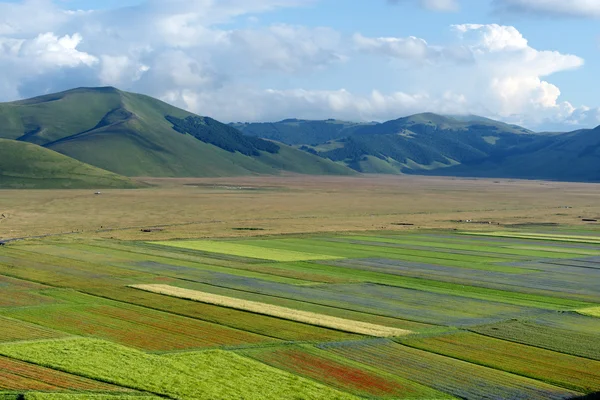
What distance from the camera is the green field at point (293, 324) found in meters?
40.3

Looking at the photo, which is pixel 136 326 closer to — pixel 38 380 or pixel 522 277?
pixel 38 380

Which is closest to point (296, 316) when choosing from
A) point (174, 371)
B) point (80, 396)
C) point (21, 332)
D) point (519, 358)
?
point (174, 371)

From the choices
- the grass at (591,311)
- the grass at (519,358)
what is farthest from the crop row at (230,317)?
the grass at (591,311)

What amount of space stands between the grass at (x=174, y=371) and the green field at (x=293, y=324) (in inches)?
4.1

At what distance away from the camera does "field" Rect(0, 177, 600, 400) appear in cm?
4059

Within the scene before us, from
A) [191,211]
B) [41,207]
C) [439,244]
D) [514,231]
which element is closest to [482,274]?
[439,244]

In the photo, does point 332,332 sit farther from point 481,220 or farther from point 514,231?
point 481,220

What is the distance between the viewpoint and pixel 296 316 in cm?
5700

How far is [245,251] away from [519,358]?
5645cm

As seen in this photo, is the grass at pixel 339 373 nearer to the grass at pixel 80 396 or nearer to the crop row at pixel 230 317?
the crop row at pixel 230 317

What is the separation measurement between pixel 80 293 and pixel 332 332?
935 inches

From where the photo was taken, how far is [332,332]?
5225 cm

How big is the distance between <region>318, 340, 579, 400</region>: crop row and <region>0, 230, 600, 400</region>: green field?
12 centimetres

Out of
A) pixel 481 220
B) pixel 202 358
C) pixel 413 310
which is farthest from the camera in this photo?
pixel 481 220
